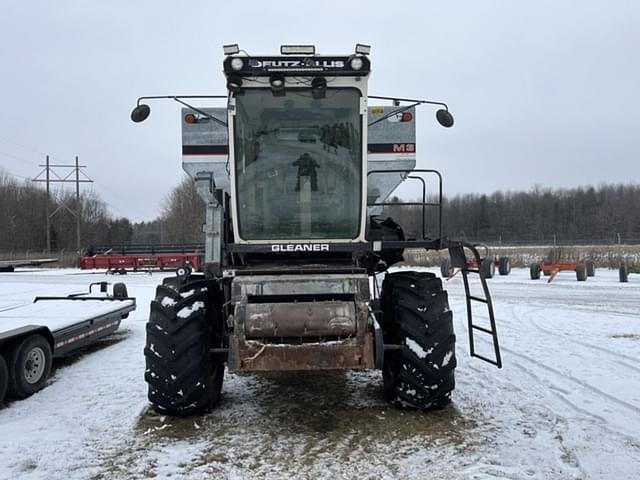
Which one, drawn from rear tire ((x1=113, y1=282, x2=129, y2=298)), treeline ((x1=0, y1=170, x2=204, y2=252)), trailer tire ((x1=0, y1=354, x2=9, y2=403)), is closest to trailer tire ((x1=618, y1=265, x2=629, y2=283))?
rear tire ((x1=113, y1=282, x2=129, y2=298))

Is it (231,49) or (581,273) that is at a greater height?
(231,49)

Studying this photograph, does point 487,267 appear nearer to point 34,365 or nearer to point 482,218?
point 34,365

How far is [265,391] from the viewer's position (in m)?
5.73

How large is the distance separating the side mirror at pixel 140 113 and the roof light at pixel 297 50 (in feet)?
5.11

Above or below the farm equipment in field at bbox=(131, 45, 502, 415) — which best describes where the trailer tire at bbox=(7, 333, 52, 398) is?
below

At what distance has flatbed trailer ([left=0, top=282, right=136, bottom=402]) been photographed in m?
5.41

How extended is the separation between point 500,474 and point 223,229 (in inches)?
130

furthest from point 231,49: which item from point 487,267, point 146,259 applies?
point 146,259

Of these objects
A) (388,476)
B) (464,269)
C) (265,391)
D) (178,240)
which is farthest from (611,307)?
(178,240)

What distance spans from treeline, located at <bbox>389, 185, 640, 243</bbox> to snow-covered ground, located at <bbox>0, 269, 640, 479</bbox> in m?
56.0

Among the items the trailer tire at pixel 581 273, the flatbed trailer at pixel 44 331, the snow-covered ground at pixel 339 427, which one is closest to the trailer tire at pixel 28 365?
the flatbed trailer at pixel 44 331

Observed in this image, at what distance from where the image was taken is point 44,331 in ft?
19.6

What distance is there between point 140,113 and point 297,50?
1752 mm

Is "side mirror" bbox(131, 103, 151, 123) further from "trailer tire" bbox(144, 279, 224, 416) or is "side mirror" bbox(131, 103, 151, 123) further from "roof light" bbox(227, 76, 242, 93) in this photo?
"trailer tire" bbox(144, 279, 224, 416)
